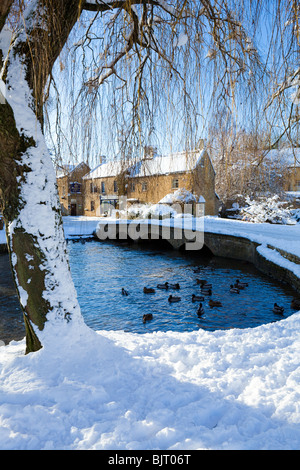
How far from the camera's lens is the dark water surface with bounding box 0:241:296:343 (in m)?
7.71

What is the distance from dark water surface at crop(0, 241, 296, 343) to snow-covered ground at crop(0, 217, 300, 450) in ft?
12.2

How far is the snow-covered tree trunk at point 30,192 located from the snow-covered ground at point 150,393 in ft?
1.13

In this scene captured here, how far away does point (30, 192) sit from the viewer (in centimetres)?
342

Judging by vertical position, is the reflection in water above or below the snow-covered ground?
below

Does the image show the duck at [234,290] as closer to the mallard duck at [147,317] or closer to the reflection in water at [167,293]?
the reflection in water at [167,293]

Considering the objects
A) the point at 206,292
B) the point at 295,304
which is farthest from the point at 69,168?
the point at 206,292

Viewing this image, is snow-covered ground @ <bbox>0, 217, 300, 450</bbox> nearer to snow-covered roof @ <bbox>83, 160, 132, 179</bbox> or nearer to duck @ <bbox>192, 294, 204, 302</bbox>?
snow-covered roof @ <bbox>83, 160, 132, 179</bbox>

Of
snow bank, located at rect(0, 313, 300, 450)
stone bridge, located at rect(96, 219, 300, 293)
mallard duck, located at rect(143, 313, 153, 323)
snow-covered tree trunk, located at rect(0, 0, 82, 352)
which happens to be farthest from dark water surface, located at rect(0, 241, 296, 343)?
snow-covered tree trunk, located at rect(0, 0, 82, 352)

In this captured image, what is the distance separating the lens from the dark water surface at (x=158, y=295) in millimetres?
7715

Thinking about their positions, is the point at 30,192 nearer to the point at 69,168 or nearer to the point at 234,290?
the point at 69,168

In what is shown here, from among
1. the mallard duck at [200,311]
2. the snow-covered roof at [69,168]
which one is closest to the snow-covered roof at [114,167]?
the snow-covered roof at [69,168]

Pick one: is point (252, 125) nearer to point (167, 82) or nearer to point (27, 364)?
point (167, 82)

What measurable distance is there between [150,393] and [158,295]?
7.21 meters

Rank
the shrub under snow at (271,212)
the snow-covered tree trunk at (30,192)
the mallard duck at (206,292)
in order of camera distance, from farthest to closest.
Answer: the shrub under snow at (271,212) < the mallard duck at (206,292) < the snow-covered tree trunk at (30,192)
